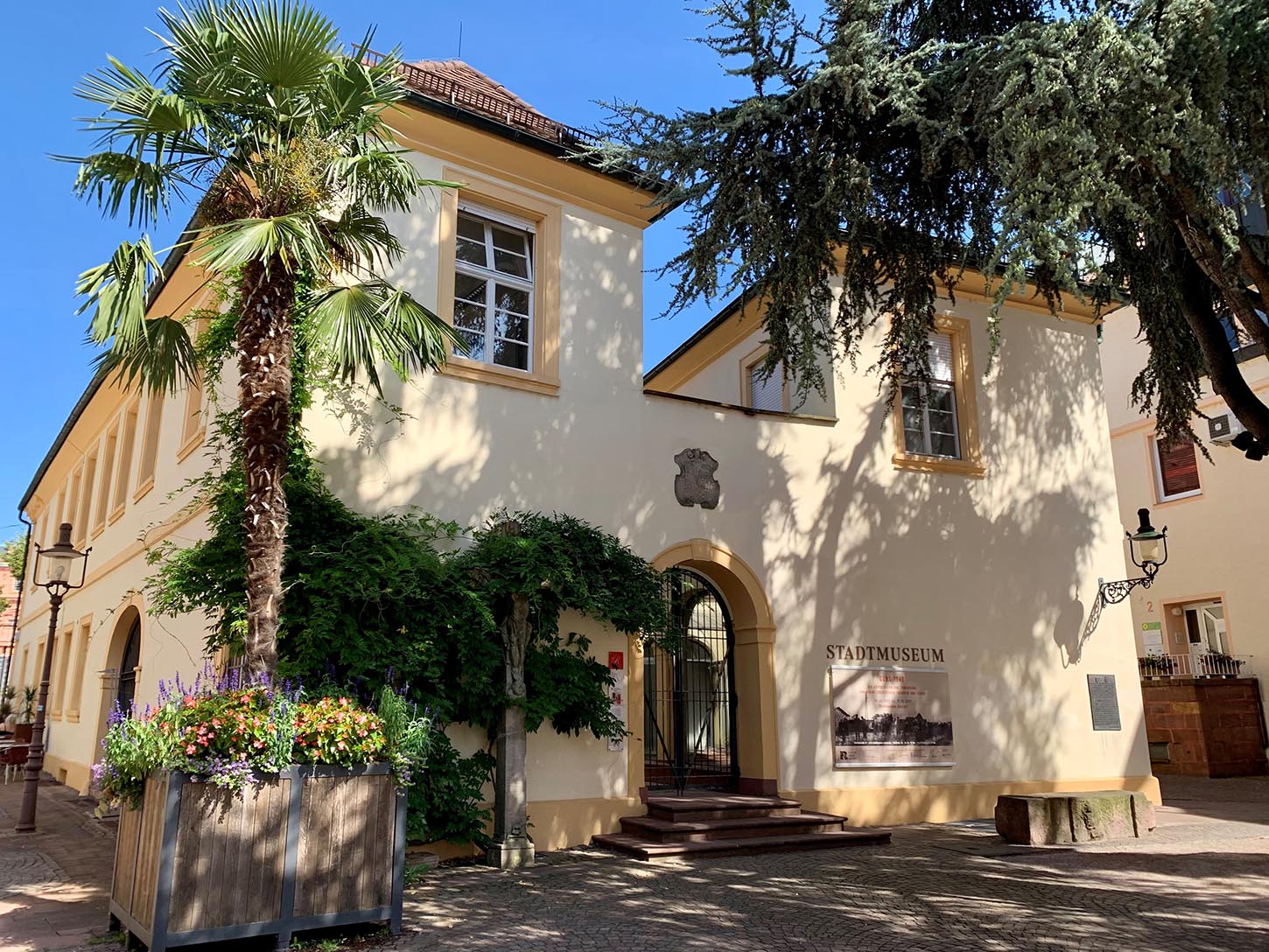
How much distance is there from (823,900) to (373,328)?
17.6 ft

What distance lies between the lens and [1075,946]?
19.0ft

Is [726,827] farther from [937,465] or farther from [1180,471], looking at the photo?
[1180,471]

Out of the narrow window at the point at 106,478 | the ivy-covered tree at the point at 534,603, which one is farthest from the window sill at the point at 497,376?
the narrow window at the point at 106,478

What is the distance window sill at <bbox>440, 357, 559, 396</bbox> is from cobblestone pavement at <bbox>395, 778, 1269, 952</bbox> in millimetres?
4578

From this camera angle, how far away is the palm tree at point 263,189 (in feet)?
22.1

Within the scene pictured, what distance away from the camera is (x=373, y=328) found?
749 centimetres

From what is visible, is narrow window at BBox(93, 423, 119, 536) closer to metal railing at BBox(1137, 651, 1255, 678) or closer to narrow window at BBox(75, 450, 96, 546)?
narrow window at BBox(75, 450, 96, 546)

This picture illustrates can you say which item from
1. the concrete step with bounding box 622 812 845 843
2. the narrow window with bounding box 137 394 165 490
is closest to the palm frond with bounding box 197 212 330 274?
the concrete step with bounding box 622 812 845 843

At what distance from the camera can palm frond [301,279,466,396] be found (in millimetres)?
7406

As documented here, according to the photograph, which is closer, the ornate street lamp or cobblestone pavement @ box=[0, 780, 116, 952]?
cobblestone pavement @ box=[0, 780, 116, 952]

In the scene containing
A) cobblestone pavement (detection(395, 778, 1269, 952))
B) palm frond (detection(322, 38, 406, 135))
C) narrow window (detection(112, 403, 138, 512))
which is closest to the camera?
cobblestone pavement (detection(395, 778, 1269, 952))

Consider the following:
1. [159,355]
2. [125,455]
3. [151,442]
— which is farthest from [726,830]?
[125,455]

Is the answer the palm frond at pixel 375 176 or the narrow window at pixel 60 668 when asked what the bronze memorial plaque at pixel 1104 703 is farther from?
the narrow window at pixel 60 668

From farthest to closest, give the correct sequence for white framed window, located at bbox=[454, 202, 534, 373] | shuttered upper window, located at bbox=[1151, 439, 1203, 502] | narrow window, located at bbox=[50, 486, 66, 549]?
narrow window, located at bbox=[50, 486, 66, 549] → shuttered upper window, located at bbox=[1151, 439, 1203, 502] → white framed window, located at bbox=[454, 202, 534, 373]
